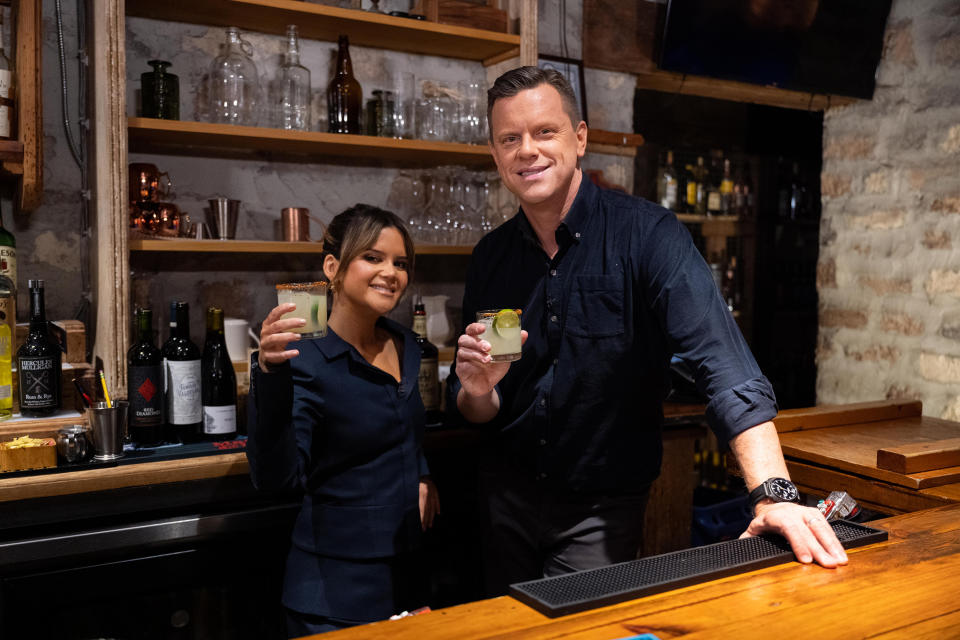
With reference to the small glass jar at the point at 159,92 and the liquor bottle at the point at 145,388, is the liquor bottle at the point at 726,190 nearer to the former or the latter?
the small glass jar at the point at 159,92

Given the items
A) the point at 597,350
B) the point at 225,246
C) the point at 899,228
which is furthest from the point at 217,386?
the point at 899,228

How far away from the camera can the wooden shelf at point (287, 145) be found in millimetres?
2566

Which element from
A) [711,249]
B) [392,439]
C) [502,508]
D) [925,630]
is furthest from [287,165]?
[711,249]

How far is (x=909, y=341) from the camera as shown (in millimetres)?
3883

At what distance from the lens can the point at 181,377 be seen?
2.38 metres

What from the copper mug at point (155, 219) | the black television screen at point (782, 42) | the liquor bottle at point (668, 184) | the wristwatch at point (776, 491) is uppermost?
the black television screen at point (782, 42)

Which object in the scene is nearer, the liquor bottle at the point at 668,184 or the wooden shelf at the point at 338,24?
the wooden shelf at the point at 338,24

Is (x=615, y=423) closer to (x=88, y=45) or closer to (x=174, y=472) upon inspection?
(x=174, y=472)

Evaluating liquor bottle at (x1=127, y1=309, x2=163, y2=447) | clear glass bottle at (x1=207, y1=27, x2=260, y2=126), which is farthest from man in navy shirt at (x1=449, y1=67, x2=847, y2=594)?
clear glass bottle at (x1=207, y1=27, x2=260, y2=126)

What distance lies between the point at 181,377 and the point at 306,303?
0.90 m

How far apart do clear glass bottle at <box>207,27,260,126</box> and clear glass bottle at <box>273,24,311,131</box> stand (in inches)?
4.6

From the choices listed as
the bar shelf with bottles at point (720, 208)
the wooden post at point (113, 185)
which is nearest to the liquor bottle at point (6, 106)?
the wooden post at point (113, 185)

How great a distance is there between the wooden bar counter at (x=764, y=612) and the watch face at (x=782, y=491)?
141 millimetres

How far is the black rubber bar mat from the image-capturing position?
44.0 inches
